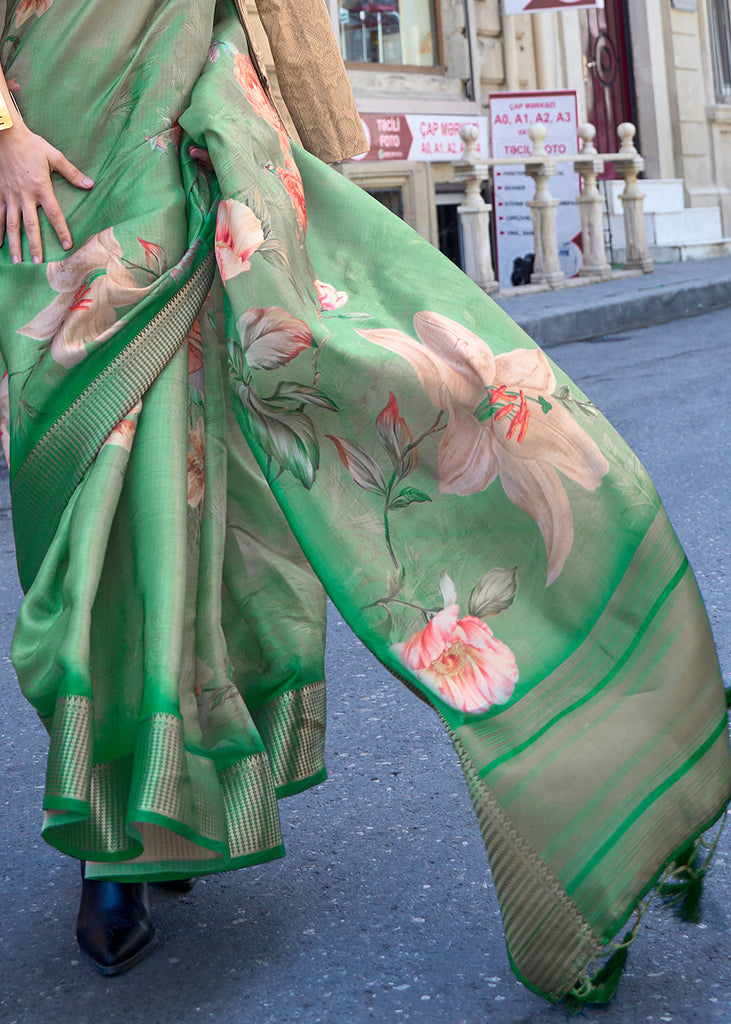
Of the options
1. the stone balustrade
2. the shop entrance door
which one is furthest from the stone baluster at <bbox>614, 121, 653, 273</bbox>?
the shop entrance door

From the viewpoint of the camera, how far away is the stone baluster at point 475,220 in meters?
10.2

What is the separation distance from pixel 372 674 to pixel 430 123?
31.2 ft

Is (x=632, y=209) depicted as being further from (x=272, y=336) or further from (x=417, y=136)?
(x=272, y=336)

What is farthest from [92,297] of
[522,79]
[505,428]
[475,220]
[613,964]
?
[522,79]

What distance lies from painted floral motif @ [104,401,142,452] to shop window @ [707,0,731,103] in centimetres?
1477

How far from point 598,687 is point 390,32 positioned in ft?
37.2

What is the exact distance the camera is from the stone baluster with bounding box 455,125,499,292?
10.2 meters

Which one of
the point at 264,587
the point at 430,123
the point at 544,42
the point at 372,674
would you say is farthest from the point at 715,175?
the point at 264,587

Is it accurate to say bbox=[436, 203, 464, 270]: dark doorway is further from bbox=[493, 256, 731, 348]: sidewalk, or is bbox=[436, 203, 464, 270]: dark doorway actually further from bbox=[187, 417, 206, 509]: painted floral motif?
bbox=[187, 417, 206, 509]: painted floral motif

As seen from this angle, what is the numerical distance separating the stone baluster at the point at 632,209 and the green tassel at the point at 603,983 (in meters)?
10.9

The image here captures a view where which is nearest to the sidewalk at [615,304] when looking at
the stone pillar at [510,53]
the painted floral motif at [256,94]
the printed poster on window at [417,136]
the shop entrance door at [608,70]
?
the printed poster on window at [417,136]

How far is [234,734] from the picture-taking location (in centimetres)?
166

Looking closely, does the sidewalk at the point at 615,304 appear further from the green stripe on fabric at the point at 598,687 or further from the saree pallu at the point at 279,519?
the green stripe on fabric at the point at 598,687

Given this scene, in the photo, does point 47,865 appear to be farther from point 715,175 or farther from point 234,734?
point 715,175
